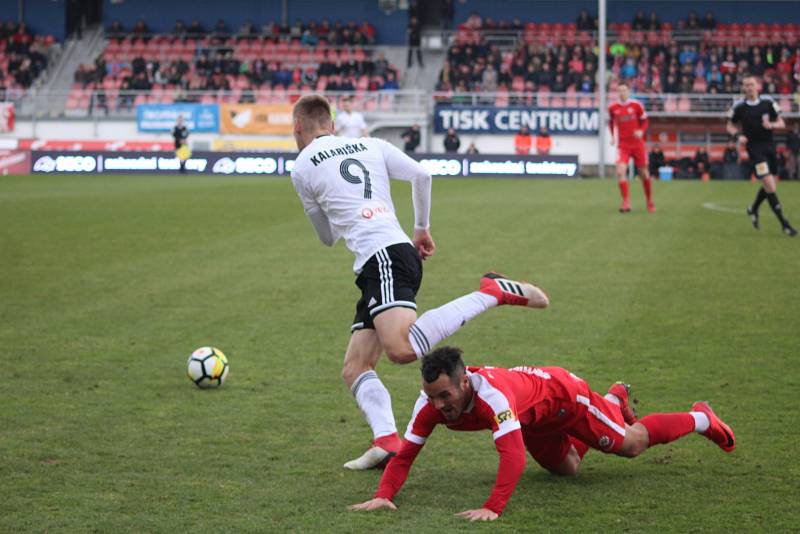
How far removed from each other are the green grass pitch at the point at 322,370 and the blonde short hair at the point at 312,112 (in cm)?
173

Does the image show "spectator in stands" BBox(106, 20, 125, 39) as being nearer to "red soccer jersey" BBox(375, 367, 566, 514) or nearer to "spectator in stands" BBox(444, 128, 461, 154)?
"spectator in stands" BBox(444, 128, 461, 154)

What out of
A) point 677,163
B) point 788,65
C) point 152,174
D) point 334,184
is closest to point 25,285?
point 334,184

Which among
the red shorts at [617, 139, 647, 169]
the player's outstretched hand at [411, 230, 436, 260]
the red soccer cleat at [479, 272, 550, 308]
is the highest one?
the player's outstretched hand at [411, 230, 436, 260]

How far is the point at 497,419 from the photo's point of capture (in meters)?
4.92

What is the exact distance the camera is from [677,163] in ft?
128

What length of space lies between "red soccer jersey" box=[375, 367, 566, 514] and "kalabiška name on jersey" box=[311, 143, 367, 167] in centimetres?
142

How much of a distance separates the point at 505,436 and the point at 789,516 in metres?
1.25

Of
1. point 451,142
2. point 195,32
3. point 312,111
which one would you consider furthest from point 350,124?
point 195,32

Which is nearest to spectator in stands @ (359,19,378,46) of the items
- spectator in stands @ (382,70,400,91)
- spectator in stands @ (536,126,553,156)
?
spectator in stands @ (382,70,400,91)

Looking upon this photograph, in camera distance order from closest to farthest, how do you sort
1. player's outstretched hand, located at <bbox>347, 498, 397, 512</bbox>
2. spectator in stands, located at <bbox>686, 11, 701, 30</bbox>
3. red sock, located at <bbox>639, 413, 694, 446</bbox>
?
player's outstretched hand, located at <bbox>347, 498, 397, 512</bbox> < red sock, located at <bbox>639, 413, 694, 446</bbox> < spectator in stands, located at <bbox>686, 11, 701, 30</bbox>

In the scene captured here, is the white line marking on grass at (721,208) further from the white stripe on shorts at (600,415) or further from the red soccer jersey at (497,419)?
the red soccer jersey at (497,419)

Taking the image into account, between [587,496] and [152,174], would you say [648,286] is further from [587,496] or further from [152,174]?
[152,174]

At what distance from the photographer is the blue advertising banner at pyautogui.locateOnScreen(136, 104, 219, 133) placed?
43.6 metres

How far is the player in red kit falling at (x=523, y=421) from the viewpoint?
4855 millimetres
